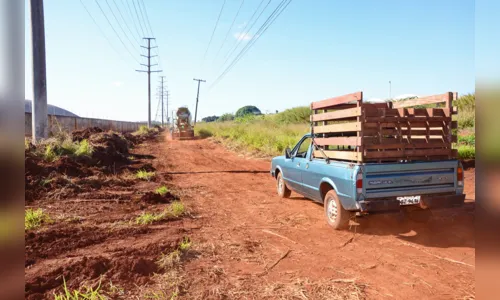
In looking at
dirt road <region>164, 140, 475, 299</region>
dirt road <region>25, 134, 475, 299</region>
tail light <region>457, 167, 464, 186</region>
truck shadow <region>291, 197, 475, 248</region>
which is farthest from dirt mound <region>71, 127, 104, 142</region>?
tail light <region>457, 167, 464, 186</region>

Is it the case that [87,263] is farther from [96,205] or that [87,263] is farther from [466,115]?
[466,115]

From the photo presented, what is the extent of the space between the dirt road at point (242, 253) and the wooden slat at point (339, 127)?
1827mm

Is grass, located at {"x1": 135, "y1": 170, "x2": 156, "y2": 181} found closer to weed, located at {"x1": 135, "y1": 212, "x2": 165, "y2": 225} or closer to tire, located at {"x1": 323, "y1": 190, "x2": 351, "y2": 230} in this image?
weed, located at {"x1": 135, "y1": 212, "x2": 165, "y2": 225}

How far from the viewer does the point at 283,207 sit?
7.82m

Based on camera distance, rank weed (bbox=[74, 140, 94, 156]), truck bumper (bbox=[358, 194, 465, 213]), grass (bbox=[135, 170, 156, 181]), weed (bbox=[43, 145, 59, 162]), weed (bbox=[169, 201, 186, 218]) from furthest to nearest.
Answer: weed (bbox=[74, 140, 94, 156]), weed (bbox=[43, 145, 59, 162]), grass (bbox=[135, 170, 156, 181]), weed (bbox=[169, 201, 186, 218]), truck bumper (bbox=[358, 194, 465, 213])

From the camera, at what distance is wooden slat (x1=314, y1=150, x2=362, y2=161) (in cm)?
564

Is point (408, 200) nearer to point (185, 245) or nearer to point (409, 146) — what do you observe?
point (409, 146)

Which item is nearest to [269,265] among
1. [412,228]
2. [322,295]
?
[322,295]

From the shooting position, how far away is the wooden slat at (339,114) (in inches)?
223

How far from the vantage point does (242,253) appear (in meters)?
4.91

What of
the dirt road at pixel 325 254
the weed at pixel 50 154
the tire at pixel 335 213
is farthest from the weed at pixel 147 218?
the weed at pixel 50 154

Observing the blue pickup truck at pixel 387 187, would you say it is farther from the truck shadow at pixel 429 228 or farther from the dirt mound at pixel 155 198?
the dirt mound at pixel 155 198

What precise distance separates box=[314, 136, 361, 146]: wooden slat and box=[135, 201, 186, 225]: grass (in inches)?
129

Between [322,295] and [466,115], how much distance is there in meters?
20.7
